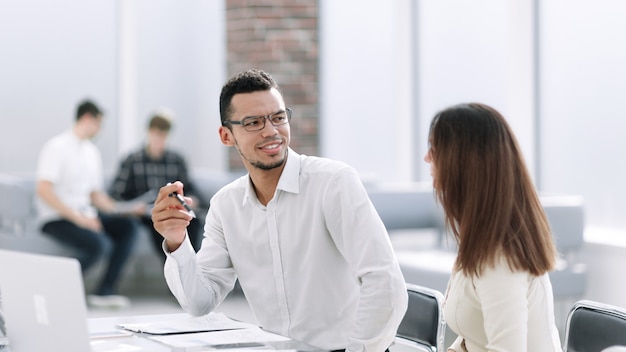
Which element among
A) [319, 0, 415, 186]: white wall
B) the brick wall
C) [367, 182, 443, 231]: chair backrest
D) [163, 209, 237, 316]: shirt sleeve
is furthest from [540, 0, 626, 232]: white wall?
[163, 209, 237, 316]: shirt sleeve

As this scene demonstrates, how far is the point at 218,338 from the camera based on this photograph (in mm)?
2201

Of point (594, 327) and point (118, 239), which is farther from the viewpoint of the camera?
point (118, 239)

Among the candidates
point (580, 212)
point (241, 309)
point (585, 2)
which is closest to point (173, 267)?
point (580, 212)

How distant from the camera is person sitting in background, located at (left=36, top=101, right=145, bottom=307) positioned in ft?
22.5

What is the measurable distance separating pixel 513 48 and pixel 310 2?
7.53ft

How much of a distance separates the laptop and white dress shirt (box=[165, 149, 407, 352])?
57 centimetres

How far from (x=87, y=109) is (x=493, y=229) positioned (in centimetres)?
518

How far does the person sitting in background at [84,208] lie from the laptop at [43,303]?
16.0ft

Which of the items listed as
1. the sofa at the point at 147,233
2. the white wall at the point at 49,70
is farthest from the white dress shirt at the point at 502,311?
the white wall at the point at 49,70

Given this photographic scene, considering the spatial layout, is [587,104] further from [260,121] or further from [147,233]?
[147,233]

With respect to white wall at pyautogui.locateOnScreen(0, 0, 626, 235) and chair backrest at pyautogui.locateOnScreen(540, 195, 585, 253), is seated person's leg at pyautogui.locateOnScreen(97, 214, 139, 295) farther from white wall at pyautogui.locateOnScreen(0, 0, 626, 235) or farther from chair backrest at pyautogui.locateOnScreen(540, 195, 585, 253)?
chair backrest at pyautogui.locateOnScreen(540, 195, 585, 253)

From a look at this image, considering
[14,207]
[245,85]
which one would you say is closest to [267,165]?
[245,85]

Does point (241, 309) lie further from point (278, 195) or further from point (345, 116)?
point (278, 195)

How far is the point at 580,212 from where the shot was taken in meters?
5.10
